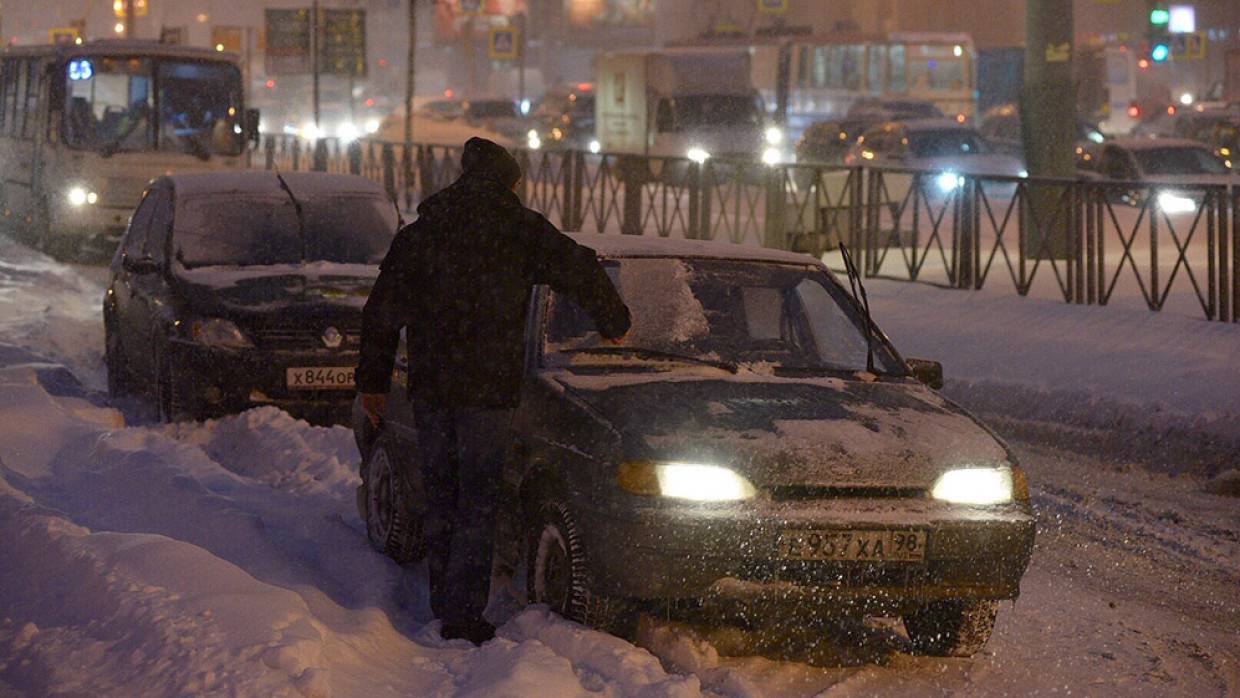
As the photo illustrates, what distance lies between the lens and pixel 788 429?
18.1 ft

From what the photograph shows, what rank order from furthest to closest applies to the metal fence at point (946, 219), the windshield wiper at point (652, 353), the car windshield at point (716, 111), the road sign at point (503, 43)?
the road sign at point (503, 43)
the car windshield at point (716, 111)
the metal fence at point (946, 219)
the windshield wiper at point (652, 353)

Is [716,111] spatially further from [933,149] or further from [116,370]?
[116,370]

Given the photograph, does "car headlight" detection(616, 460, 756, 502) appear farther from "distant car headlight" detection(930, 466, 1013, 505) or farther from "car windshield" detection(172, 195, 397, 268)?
"car windshield" detection(172, 195, 397, 268)

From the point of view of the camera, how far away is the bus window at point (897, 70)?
2035 inches

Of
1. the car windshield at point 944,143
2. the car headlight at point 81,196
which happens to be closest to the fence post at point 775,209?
the car headlight at point 81,196

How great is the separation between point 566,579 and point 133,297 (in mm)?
6337

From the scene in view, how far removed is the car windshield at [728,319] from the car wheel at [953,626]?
97 cm

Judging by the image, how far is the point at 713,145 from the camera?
39.4 m

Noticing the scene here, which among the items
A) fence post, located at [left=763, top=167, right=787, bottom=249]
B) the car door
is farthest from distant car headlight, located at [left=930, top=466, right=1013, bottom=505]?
fence post, located at [left=763, top=167, right=787, bottom=249]

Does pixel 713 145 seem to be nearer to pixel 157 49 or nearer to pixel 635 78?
pixel 635 78

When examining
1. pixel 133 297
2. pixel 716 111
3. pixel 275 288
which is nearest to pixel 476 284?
pixel 275 288

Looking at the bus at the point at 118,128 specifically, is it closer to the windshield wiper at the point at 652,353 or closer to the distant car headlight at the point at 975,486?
the windshield wiper at the point at 652,353

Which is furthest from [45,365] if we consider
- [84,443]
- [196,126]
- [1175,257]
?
Result: [196,126]

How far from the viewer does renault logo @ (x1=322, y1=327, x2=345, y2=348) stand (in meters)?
10.0
